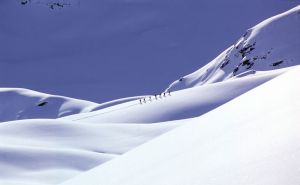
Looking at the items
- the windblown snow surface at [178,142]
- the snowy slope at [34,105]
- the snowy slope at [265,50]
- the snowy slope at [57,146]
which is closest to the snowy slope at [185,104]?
the windblown snow surface at [178,142]

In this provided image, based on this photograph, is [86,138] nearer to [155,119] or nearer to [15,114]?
[155,119]

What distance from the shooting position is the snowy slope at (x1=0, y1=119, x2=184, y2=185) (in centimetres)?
2270

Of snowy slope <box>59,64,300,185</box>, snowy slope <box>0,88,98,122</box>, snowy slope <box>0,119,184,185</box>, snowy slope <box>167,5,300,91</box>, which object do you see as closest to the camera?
snowy slope <box>59,64,300,185</box>

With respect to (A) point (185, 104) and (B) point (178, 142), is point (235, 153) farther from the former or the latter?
(A) point (185, 104)

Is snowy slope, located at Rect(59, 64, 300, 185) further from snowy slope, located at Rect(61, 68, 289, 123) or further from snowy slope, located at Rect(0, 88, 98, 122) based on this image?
snowy slope, located at Rect(0, 88, 98, 122)

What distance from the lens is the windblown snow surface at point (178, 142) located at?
368 cm

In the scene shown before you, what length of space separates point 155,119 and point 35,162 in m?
21.9

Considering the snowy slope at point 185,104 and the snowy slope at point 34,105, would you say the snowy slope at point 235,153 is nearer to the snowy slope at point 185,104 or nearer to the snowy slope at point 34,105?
the snowy slope at point 185,104

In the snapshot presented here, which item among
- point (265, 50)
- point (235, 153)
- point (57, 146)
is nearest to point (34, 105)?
point (265, 50)

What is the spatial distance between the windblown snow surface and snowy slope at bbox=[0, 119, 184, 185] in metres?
0.04

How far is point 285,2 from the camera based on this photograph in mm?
179375

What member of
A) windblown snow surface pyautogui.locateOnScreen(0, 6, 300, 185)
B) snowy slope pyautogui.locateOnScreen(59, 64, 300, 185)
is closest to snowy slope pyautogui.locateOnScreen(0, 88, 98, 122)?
windblown snow surface pyautogui.locateOnScreen(0, 6, 300, 185)

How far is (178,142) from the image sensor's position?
21.3 ft

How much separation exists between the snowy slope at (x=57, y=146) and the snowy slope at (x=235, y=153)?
579 inches
